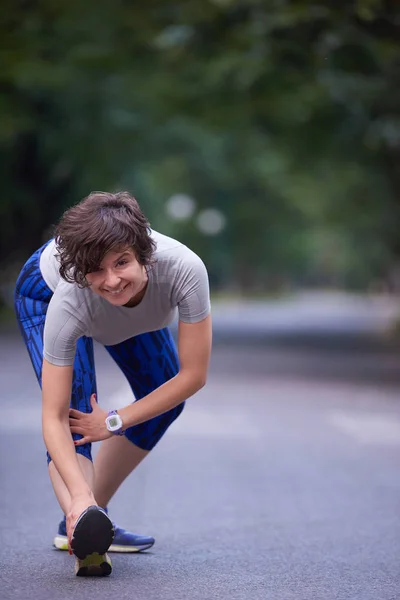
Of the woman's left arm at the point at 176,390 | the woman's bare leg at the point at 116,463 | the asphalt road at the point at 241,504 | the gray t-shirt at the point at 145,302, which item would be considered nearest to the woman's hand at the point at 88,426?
the woman's left arm at the point at 176,390

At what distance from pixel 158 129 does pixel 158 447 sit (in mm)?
18372

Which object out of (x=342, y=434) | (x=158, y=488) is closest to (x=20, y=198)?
(x=342, y=434)

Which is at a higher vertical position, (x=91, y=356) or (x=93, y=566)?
(x=91, y=356)

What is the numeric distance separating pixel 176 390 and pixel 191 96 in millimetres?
16753

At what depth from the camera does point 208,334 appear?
4.58m

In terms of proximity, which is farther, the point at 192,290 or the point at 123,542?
the point at 123,542

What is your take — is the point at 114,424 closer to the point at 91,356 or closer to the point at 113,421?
the point at 113,421

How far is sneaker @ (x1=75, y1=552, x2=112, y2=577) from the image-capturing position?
4.50 m

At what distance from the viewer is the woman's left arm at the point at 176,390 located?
4547 mm

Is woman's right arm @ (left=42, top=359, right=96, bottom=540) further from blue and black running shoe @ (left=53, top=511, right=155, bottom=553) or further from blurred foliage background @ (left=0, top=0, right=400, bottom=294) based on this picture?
blurred foliage background @ (left=0, top=0, right=400, bottom=294)

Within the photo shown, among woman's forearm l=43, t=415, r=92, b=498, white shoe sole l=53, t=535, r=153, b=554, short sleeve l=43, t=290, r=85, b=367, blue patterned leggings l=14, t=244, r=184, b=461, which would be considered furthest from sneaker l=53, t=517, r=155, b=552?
short sleeve l=43, t=290, r=85, b=367

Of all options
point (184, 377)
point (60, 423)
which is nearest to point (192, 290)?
point (184, 377)

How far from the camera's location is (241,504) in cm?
689

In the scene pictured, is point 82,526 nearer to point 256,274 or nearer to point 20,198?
point 20,198
